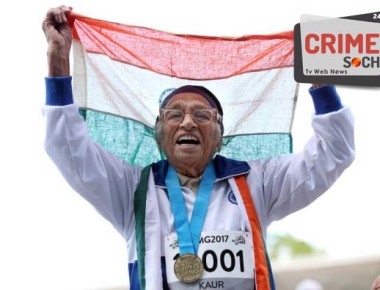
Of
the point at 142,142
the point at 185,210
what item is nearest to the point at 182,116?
the point at 142,142

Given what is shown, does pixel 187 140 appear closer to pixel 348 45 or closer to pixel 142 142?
pixel 142 142

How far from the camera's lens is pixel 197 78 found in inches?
167

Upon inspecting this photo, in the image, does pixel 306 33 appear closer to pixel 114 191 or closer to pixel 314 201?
pixel 314 201

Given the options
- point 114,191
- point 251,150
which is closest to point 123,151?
point 114,191

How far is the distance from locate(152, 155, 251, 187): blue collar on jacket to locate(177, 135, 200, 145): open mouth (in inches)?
4.8

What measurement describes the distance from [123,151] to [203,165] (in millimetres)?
359

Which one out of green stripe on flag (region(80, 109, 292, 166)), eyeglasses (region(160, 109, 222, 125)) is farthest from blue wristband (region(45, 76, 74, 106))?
eyeglasses (region(160, 109, 222, 125))

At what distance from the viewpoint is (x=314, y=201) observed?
13.0ft

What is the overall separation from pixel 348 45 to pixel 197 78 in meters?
0.69

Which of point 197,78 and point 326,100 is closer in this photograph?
point 326,100

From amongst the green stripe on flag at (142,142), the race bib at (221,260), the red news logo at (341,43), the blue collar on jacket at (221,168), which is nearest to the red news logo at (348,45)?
the red news logo at (341,43)

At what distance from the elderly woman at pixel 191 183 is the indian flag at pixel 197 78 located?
0.12 m

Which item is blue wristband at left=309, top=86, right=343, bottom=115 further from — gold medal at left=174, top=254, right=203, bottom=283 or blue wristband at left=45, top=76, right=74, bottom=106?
blue wristband at left=45, top=76, right=74, bottom=106

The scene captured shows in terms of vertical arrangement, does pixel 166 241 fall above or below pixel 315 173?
below
